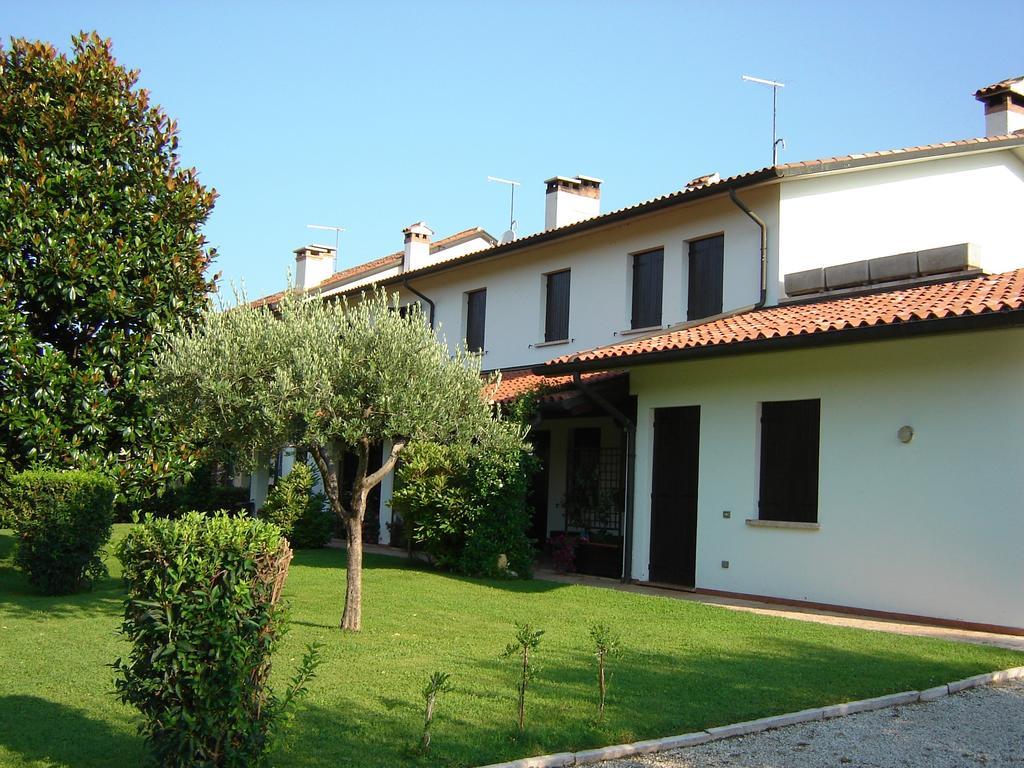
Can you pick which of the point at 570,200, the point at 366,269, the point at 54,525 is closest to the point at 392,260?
the point at 366,269

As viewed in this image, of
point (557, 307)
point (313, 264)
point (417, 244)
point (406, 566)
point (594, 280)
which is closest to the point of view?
point (406, 566)

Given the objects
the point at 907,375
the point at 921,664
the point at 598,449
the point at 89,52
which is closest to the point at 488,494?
the point at 598,449

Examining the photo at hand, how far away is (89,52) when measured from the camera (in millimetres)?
13148

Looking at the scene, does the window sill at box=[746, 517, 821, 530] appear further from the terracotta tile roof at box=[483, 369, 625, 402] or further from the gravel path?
the gravel path

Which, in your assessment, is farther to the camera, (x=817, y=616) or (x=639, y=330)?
(x=639, y=330)

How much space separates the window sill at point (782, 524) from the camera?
11.6 m

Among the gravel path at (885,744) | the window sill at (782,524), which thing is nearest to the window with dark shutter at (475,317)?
the window sill at (782,524)

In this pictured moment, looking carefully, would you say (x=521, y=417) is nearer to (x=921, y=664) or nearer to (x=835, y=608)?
(x=835, y=608)

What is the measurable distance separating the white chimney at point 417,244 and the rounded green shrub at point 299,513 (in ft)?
35.4

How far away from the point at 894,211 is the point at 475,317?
366 inches

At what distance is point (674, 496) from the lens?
13.7 meters

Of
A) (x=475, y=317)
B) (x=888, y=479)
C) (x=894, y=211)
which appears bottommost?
(x=888, y=479)

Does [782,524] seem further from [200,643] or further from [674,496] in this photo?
[200,643]

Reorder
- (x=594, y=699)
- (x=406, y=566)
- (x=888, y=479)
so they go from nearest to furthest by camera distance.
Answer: (x=594, y=699), (x=888, y=479), (x=406, y=566)
